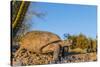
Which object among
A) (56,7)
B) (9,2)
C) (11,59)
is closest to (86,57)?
(56,7)

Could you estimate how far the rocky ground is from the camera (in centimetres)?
227

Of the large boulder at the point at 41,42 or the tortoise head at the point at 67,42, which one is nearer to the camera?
the large boulder at the point at 41,42

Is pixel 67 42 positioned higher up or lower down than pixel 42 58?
higher up

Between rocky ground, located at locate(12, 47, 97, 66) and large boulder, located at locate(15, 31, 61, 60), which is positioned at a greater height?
large boulder, located at locate(15, 31, 61, 60)

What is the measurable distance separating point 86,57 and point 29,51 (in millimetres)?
702

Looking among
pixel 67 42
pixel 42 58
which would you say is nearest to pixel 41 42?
pixel 42 58

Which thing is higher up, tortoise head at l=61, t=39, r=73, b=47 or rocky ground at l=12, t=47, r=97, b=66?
tortoise head at l=61, t=39, r=73, b=47

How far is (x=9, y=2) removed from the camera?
7.39ft

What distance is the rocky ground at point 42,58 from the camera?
2.27 meters

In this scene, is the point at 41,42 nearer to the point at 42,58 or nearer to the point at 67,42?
the point at 42,58

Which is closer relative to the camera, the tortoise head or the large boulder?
the large boulder

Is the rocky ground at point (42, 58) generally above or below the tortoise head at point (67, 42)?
below

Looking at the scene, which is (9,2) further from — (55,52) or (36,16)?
(55,52)

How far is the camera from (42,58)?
2.36 meters
